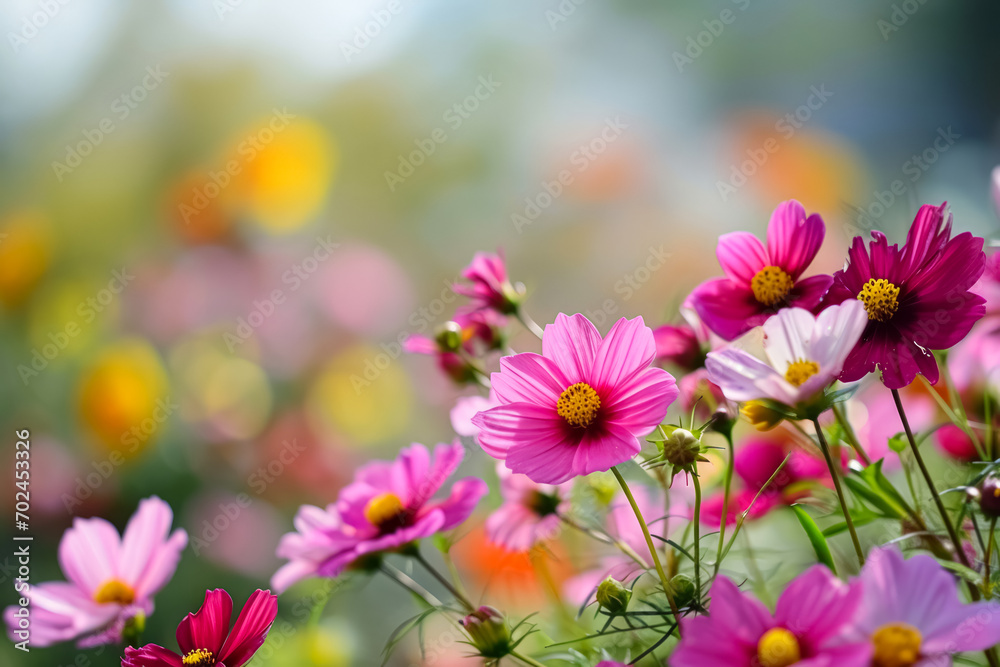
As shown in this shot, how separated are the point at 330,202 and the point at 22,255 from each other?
54cm

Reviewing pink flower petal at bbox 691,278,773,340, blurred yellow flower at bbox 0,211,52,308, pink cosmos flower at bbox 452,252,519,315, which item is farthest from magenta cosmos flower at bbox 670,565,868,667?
blurred yellow flower at bbox 0,211,52,308

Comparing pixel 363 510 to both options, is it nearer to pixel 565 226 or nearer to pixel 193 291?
pixel 193 291

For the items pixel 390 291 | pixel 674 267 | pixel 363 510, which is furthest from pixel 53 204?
pixel 363 510

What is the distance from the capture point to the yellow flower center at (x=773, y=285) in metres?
0.27

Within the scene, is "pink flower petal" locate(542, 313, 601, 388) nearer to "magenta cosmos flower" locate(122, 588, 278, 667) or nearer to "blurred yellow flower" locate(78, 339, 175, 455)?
"magenta cosmos flower" locate(122, 588, 278, 667)

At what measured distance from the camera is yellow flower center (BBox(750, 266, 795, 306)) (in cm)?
27

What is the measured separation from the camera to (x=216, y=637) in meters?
0.25

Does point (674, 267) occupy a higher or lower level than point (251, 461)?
higher

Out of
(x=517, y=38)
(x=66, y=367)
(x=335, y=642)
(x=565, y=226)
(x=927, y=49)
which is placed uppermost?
(x=927, y=49)

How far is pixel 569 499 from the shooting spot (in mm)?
380

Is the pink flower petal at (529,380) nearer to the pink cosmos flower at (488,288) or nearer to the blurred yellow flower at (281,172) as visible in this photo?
the pink cosmos flower at (488,288)

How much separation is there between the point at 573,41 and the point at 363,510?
2122mm

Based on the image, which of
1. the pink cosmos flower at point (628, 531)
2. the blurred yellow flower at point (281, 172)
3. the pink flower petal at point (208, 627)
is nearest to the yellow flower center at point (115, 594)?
the pink flower petal at point (208, 627)

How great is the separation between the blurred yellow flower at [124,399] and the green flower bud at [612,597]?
95cm
